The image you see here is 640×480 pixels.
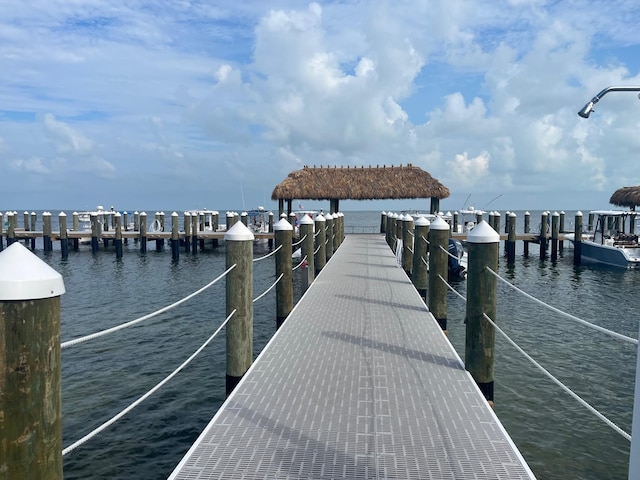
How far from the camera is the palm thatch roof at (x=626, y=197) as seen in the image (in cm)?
3675

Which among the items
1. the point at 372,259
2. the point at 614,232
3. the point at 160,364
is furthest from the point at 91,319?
the point at 614,232

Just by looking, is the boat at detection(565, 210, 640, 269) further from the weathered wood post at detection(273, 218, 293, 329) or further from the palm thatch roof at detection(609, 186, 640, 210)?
the weathered wood post at detection(273, 218, 293, 329)

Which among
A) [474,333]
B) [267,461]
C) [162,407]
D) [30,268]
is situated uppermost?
[30,268]

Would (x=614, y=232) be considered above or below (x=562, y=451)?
above

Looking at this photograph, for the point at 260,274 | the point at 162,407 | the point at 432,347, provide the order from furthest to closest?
the point at 260,274
the point at 162,407
the point at 432,347

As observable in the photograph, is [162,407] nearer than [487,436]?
No

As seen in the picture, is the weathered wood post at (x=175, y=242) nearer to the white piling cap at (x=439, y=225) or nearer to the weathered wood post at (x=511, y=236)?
the weathered wood post at (x=511, y=236)

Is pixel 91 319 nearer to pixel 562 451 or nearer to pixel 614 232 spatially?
pixel 562 451

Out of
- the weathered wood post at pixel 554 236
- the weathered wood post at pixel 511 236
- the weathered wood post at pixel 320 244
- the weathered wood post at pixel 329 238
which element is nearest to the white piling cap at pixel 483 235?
the weathered wood post at pixel 320 244

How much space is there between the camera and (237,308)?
228 inches

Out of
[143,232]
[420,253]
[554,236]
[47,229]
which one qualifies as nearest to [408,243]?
[420,253]

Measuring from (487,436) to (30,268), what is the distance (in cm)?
360

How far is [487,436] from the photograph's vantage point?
13.4ft

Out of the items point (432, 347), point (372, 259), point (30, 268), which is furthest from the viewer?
point (372, 259)
